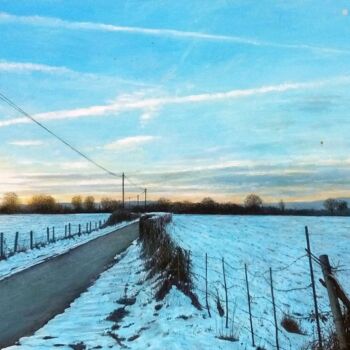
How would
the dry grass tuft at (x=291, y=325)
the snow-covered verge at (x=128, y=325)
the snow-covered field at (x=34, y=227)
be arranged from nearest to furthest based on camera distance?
the snow-covered verge at (x=128, y=325) < the dry grass tuft at (x=291, y=325) < the snow-covered field at (x=34, y=227)

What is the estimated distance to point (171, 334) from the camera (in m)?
8.38

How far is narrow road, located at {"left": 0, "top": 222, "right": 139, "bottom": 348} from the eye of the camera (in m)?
9.80

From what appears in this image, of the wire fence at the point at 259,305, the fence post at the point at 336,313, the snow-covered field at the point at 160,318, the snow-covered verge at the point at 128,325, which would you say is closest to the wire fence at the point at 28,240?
the snow-covered field at the point at 160,318

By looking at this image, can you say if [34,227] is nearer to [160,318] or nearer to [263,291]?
[263,291]

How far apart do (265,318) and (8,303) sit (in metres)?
6.39

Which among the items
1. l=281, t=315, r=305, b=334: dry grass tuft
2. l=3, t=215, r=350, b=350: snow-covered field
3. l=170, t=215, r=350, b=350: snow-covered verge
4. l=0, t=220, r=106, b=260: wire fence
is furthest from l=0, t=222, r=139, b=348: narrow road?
l=281, t=315, r=305, b=334: dry grass tuft

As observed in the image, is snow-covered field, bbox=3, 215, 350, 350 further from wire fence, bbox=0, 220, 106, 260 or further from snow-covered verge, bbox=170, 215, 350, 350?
wire fence, bbox=0, 220, 106, 260

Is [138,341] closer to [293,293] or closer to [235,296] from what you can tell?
[235,296]

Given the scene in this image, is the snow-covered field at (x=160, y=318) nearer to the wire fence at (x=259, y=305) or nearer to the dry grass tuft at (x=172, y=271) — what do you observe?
the wire fence at (x=259, y=305)

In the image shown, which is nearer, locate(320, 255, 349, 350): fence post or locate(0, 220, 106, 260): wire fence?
locate(320, 255, 349, 350): fence post

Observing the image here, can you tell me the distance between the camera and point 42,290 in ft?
45.2

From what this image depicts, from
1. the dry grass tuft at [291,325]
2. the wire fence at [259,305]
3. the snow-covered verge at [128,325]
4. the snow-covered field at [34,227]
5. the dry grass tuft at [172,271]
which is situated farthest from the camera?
the snow-covered field at [34,227]

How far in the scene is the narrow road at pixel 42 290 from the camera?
980 cm

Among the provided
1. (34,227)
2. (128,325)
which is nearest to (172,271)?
(128,325)
